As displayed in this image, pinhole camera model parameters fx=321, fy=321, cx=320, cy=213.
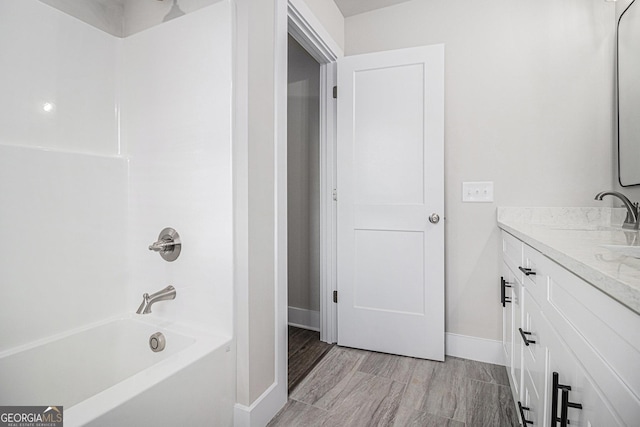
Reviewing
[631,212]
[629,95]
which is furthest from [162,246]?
[629,95]

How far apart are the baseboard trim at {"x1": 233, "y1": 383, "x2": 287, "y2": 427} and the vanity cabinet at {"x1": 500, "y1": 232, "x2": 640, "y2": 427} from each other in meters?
1.04

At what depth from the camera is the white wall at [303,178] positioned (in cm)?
274

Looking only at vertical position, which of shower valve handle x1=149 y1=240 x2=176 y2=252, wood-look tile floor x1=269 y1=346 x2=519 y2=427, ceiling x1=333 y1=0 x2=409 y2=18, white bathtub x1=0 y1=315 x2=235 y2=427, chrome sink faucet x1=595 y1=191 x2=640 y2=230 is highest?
ceiling x1=333 y1=0 x2=409 y2=18

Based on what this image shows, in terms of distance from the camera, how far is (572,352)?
2.36 feet

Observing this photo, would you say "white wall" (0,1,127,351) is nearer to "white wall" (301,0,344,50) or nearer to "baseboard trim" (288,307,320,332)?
"white wall" (301,0,344,50)

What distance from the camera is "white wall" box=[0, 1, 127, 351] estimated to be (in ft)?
4.36

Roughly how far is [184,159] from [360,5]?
1750 millimetres

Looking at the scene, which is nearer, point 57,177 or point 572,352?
point 572,352

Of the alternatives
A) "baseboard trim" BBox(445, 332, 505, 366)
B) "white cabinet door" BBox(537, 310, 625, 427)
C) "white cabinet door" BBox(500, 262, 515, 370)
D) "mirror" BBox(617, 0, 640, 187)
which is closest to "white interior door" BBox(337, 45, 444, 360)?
"baseboard trim" BBox(445, 332, 505, 366)

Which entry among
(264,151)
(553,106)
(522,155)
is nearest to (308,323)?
(264,151)

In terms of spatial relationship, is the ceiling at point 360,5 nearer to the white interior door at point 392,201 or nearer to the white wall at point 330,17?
the white wall at point 330,17

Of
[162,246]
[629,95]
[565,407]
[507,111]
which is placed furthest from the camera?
[507,111]

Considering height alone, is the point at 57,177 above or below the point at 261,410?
above

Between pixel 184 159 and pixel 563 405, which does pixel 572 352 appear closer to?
pixel 563 405
